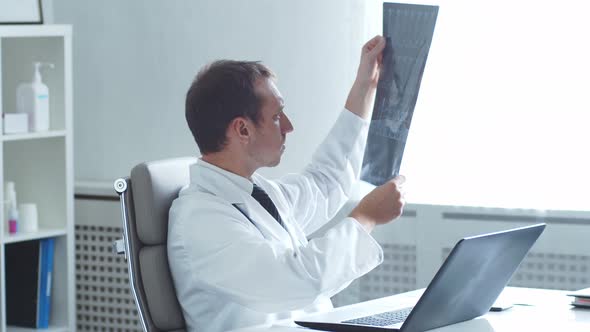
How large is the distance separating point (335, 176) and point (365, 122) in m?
0.15

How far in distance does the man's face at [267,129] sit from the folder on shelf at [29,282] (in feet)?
5.32

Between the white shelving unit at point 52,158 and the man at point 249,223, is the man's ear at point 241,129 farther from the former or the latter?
the white shelving unit at point 52,158

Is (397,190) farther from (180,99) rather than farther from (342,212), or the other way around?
(180,99)

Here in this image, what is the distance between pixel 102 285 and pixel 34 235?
46 cm

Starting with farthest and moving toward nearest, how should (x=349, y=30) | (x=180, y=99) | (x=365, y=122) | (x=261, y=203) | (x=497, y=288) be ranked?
(x=180, y=99) < (x=349, y=30) < (x=365, y=122) < (x=261, y=203) < (x=497, y=288)

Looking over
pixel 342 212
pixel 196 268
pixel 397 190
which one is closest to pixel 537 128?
pixel 342 212

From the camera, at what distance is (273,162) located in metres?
2.17

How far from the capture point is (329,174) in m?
2.45

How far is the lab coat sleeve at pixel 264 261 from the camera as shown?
6.18 ft

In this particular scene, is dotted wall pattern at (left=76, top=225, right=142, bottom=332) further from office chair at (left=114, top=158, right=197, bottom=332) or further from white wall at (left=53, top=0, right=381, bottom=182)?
office chair at (left=114, top=158, right=197, bottom=332)

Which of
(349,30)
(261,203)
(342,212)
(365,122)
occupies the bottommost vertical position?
(342,212)

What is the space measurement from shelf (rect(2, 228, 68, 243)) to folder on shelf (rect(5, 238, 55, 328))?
7 cm

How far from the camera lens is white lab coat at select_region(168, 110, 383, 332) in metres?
1.89

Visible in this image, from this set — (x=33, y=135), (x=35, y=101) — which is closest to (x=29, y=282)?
(x=33, y=135)
